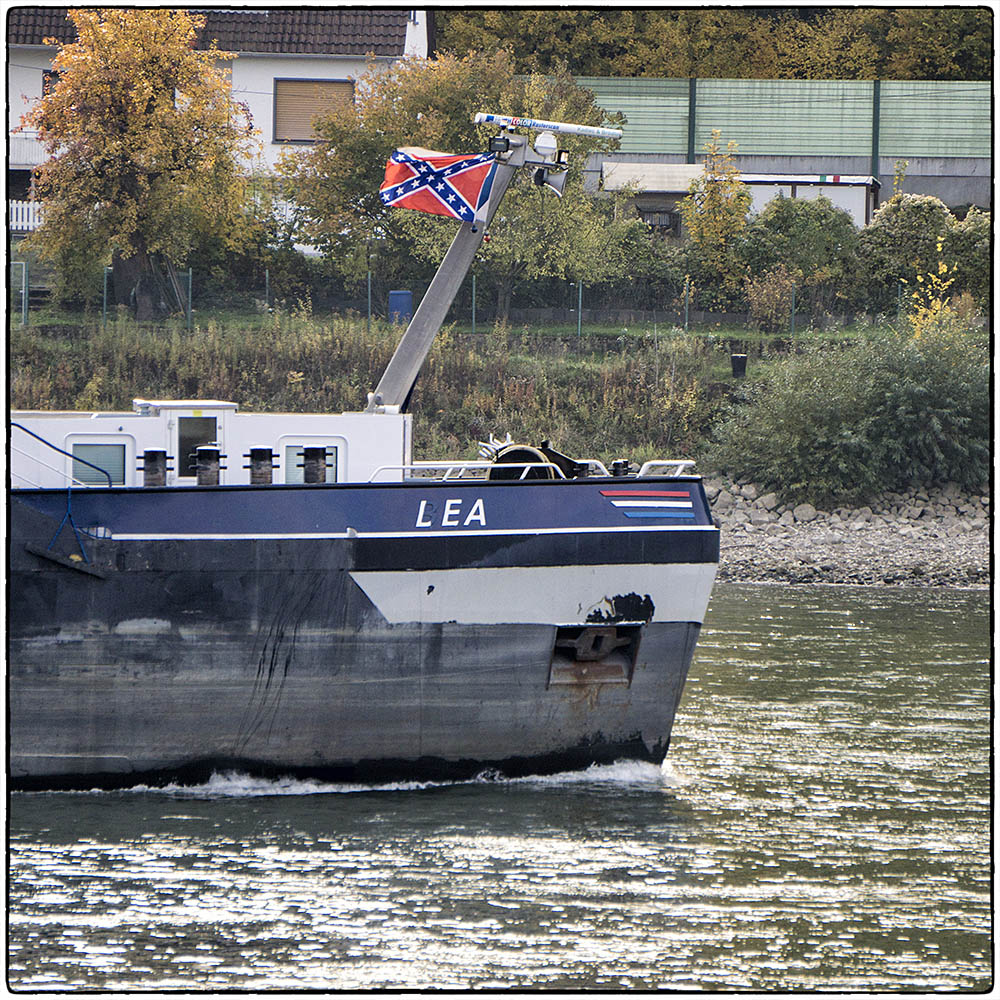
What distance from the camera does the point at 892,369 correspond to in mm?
37625

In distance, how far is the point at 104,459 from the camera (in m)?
15.3

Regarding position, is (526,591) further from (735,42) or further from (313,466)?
(735,42)

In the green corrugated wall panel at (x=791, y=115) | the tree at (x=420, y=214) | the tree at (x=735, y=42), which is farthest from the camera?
the green corrugated wall panel at (x=791, y=115)

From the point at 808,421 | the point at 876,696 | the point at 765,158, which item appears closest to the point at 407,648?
the point at 876,696

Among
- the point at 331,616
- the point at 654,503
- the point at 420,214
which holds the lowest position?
the point at 331,616

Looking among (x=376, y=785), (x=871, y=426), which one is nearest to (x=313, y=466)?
(x=376, y=785)

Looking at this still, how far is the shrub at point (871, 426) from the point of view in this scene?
3662 cm

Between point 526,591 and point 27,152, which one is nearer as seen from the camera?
point 526,591

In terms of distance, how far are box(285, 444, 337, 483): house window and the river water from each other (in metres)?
3.05

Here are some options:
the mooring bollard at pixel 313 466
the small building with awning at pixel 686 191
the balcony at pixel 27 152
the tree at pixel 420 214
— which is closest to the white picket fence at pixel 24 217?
the balcony at pixel 27 152

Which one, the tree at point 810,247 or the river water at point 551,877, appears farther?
the tree at point 810,247

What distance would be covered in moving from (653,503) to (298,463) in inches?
Result: 139

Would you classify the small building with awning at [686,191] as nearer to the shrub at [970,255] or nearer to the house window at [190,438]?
the shrub at [970,255]

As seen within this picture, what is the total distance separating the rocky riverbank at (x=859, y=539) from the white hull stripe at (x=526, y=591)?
16.5 m
